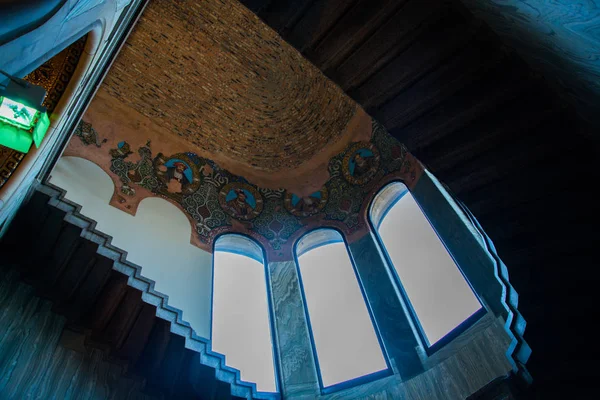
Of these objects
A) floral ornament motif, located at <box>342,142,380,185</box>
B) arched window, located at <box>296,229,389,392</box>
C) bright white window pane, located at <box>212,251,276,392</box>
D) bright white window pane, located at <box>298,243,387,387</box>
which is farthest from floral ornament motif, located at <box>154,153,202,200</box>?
floral ornament motif, located at <box>342,142,380,185</box>

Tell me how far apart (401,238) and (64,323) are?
6.08m

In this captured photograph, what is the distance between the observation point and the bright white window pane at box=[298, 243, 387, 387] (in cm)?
718

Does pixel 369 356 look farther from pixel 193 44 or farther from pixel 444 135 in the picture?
pixel 193 44

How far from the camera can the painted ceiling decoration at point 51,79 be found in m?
3.85

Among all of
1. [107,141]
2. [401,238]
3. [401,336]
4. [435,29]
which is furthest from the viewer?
[107,141]

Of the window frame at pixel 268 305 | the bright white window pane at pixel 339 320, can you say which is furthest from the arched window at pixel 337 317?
the window frame at pixel 268 305

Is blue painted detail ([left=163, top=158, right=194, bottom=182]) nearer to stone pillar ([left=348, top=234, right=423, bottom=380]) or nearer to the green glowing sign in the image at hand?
stone pillar ([left=348, top=234, right=423, bottom=380])

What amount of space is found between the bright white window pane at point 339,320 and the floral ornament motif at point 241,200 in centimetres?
188

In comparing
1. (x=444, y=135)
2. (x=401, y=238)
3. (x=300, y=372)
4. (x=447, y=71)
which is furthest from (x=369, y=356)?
(x=447, y=71)

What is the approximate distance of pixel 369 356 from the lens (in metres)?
7.17

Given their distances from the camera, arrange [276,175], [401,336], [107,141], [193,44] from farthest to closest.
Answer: [276,175] → [193,44] → [107,141] → [401,336]

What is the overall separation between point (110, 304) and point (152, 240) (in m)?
1.95

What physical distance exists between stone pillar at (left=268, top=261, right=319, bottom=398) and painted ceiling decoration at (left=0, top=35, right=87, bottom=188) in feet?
17.9

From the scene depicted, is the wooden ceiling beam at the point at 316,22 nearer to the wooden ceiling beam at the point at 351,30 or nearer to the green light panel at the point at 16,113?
the wooden ceiling beam at the point at 351,30
